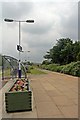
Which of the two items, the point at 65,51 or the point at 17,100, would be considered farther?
the point at 65,51

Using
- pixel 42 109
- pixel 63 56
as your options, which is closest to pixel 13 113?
pixel 42 109

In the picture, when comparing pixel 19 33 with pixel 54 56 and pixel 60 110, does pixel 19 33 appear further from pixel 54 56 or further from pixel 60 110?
pixel 54 56

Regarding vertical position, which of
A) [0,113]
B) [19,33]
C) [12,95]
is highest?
[19,33]

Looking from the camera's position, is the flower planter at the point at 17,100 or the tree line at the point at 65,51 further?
the tree line at the point at 65,51

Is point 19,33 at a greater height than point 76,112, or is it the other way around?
point 19,33

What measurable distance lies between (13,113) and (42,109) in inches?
47.3

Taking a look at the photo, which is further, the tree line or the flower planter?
the tree line

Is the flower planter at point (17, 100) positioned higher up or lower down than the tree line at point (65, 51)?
lower down

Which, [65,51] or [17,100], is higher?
[65,51]

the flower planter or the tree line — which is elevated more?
the tree line

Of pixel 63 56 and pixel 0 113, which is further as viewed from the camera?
pixel 63 56

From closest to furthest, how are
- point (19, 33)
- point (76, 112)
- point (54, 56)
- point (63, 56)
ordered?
point (76, 112) → point (19, 33) → point (63, 56) → point (54, 56)

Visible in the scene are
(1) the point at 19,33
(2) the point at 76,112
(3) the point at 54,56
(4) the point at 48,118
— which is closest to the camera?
(4) the point at 48,118

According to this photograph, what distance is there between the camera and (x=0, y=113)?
938 cm
